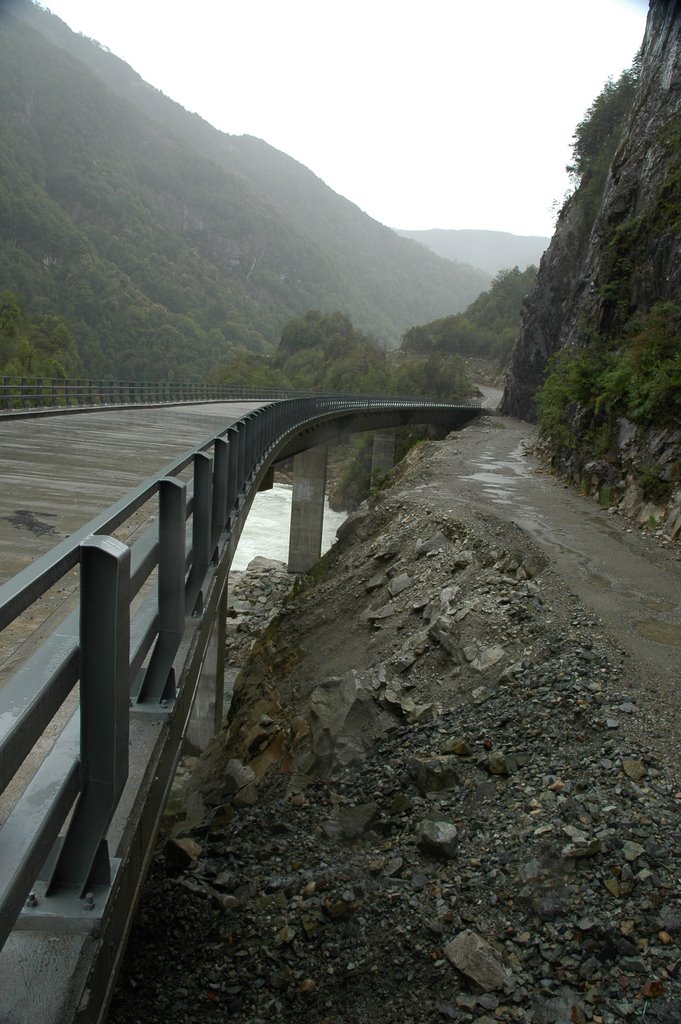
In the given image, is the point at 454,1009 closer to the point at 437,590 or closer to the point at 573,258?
the point at 437,590

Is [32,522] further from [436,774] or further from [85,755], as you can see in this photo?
[436,774]

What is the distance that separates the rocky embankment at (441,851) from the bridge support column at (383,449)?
1674 inches

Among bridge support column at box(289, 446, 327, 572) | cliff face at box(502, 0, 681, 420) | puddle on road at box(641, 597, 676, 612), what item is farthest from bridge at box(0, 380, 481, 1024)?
bridge support column at box(289, 446, 327, 572)

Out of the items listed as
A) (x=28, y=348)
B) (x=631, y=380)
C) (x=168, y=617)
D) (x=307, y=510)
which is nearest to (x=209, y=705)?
(x=168, y=617)

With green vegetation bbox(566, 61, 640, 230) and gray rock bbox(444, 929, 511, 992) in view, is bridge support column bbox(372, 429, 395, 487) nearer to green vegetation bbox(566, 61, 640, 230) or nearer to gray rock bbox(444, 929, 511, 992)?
green vegetation bbox(566, 61, 640, 230)

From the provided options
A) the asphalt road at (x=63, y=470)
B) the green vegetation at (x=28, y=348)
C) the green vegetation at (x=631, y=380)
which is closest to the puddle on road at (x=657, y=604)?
the asphalt road at (x=63, y=470)

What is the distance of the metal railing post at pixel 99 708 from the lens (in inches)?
86.6

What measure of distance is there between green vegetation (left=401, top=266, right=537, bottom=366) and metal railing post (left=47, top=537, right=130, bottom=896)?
10961 centimetres

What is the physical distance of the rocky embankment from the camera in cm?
457

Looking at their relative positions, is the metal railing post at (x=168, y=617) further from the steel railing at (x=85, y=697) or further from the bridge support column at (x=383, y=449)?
the bridge support column at (x=383, y=449)

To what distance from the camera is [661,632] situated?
27.9 feet

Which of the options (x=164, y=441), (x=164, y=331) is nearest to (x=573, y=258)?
(x=164, y=441)

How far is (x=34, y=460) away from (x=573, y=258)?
5246cm

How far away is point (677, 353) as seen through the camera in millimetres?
15586
